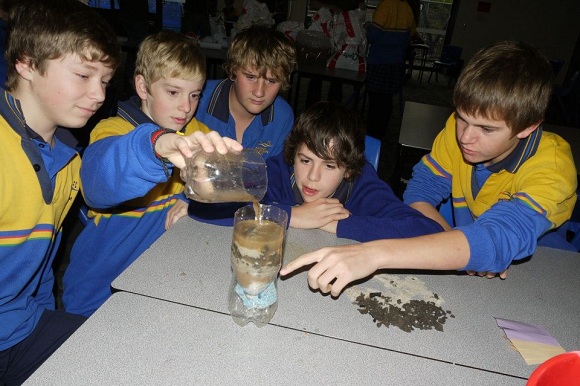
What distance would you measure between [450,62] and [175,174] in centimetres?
1137

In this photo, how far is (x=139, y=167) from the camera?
1206mm

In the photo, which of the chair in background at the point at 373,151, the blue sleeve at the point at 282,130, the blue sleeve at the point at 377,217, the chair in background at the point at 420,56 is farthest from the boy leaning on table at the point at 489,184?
the chair in background at the point at 420,56

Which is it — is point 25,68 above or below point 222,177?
above

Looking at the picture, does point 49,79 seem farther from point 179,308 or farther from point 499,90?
point 499,90

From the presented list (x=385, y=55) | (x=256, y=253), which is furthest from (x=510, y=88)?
(x=385, y=55)

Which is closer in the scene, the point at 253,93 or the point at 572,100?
the point at 253,93

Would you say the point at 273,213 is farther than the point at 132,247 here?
No

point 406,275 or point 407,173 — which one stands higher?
point 406,275

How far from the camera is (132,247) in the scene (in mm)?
1721

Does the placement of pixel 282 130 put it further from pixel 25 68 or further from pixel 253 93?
pixel 25 68

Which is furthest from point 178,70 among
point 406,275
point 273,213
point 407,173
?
point 407,173

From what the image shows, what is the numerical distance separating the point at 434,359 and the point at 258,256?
48 centimetres

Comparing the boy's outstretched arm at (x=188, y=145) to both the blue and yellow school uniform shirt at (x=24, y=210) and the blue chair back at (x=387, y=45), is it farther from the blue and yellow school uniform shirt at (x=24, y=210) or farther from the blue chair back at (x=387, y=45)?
the blue chair back at (x=387, y=45)

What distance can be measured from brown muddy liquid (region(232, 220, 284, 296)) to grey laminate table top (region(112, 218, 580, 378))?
0.11m
